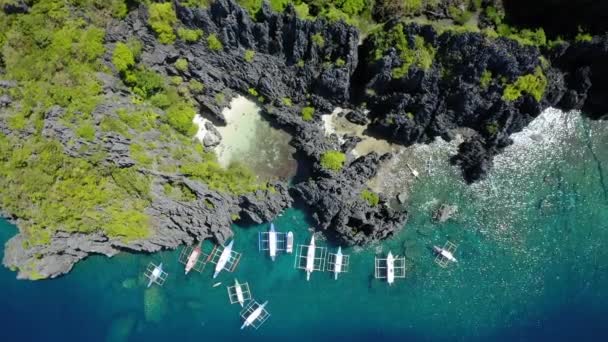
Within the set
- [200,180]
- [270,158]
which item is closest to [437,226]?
[270,158]

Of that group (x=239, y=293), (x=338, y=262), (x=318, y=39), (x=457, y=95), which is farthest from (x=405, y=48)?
(x=239, y=293)

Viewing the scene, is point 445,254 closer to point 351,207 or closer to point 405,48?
point 351,207

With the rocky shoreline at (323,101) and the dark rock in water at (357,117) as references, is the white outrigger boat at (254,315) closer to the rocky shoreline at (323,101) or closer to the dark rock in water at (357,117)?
the rocky shoreline at (323,101)

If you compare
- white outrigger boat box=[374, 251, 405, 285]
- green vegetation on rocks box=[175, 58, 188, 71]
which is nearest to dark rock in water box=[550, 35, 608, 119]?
white outrigger boat box=[374, 251, 405, 285]

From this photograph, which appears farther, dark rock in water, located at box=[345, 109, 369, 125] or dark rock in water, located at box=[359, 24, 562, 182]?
dark rock in water, located at box=[345, 109, 369, 125]

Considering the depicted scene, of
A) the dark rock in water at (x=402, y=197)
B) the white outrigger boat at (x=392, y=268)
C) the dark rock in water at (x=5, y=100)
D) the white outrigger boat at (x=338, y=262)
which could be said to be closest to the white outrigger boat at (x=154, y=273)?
the white outrigger boat at (x=338, y=262)

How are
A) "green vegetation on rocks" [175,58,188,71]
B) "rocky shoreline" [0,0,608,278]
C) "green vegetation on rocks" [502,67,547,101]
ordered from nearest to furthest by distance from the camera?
"rocky shoreline" [0,0,608,278] < "green vegetation on rocks" [502,67,547,101] < "green vegetation on rocks" [175,58,188,71]

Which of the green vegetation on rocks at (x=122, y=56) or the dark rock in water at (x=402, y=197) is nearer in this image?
the green vegetation on rocks at (x=122, y=56)

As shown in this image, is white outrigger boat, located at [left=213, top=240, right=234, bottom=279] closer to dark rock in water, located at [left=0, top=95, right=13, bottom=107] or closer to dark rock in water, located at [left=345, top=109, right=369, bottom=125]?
dark rock in water, located at [left=345, top=109, right=369, bottom=125]
